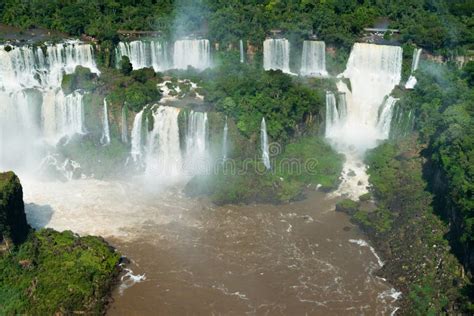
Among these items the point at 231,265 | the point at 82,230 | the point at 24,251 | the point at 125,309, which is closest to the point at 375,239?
the point at 231,265

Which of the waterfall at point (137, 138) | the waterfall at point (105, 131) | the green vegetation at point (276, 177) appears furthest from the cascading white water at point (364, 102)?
the waterfall at point (105, 131)

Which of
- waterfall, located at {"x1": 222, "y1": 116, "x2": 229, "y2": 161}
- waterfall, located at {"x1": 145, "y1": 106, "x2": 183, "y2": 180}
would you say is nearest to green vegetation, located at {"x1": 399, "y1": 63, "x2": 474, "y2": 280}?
waterfall, located at {"x1": 222, "y1": 116, "x2": 229, "y2": 161}

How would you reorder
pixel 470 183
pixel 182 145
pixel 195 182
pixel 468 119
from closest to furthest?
pixel 470 183 < pixel 468 119 < pixel 195 182 < pixel 182 145

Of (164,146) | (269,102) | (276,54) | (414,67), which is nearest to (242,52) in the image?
(276,54)

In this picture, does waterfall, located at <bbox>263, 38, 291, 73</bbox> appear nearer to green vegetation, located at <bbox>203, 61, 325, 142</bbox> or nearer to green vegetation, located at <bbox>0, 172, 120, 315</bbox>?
green vegetation, located at <bbox>203, 61, 325, 142</bbox>

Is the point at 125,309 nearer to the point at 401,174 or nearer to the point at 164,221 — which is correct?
the point at 164,221
